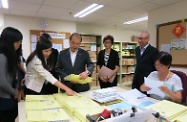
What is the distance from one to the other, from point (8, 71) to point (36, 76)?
0.26 m

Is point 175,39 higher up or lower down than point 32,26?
lower down

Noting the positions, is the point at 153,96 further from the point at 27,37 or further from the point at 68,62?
the point at 27,37

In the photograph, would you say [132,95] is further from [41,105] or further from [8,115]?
[8,115]

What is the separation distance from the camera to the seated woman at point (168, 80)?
1421 mm

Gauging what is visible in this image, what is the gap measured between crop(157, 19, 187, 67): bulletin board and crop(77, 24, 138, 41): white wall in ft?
8.77

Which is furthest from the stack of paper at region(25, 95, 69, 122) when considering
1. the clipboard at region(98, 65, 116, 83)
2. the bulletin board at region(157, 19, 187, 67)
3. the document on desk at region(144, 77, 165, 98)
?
the bulletin board at region(157, 19, 187, 67)

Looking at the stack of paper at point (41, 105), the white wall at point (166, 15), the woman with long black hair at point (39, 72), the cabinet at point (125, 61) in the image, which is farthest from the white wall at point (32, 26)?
the stack of paper at point (41, 105)

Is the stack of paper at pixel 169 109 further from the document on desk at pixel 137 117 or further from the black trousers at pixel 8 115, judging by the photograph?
the black trousers at pixel 8 115

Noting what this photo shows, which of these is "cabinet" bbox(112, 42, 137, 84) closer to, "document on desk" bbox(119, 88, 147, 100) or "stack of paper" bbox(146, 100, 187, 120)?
"document on desk" bbox(119, 88, 147, 100)

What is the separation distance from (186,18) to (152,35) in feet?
2.98

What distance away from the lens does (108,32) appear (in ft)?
20.7

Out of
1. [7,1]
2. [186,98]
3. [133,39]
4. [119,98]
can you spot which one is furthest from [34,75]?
[133,39]

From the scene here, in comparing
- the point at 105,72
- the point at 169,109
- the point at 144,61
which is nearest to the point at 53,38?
the point at 105,72

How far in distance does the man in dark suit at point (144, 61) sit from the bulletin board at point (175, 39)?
151cm
